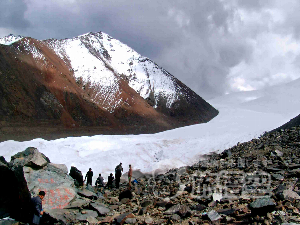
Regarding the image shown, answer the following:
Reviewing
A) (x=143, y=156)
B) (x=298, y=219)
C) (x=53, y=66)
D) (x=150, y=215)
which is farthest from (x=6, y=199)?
(x=53, y=66)

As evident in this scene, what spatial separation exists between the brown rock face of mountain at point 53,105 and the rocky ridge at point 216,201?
1953 centimetres

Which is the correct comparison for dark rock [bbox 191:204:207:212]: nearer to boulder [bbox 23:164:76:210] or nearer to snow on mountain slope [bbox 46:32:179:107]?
boulder [bbox 23:164:76:210]

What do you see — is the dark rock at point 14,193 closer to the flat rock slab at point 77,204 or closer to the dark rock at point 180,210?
the flat rock slab at point 77,204

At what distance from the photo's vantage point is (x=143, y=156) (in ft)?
65.0

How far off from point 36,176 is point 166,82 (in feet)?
168

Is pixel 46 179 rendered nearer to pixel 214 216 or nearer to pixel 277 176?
pixel 214 216

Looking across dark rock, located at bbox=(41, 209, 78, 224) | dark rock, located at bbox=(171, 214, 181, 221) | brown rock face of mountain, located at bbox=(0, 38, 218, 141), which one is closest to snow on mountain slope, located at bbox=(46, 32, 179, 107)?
brown rock face of mountain, located at bbox=(0, 38, 218, 141)

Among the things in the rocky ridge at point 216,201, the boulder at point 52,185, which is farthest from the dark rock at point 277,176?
the boulder at point 52,185

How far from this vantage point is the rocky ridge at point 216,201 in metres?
4.33

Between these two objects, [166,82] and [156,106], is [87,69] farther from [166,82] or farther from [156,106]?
[166,82]

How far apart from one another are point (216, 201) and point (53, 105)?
29051 mm

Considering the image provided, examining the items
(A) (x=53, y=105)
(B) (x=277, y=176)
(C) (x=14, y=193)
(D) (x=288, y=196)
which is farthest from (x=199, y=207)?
(A) (x=53, y=105)

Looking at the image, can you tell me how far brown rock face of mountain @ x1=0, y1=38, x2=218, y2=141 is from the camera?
26312 millimetres

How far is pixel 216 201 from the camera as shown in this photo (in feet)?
18.5
